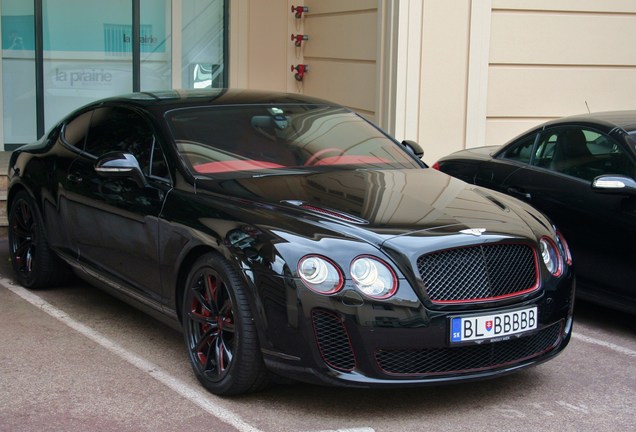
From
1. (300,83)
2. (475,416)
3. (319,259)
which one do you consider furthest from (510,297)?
(300,83)

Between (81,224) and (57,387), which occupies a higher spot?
(81,224)

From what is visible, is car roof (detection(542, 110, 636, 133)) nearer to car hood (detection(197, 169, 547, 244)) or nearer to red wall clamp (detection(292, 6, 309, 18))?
car hood (detection(197, 169, 547, 244))

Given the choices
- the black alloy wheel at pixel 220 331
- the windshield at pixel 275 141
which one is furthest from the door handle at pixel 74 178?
the black alloy wheel at pixel 220 331

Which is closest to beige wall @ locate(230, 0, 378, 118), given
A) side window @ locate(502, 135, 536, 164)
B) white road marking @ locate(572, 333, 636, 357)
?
side window @ locate(502, 135, 536, 164)

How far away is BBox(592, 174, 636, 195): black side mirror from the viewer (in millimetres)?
5965

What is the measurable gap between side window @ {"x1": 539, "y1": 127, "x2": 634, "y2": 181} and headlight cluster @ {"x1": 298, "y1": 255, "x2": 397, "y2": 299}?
2.51 metres

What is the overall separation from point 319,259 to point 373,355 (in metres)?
0.49

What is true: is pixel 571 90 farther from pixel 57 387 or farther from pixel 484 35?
pixel 57 387

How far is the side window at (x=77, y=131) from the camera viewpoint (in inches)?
262

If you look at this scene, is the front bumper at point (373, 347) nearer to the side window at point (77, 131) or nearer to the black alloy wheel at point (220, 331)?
the black alloy wheel at point (220, 331)

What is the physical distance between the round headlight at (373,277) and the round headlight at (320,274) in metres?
0.08

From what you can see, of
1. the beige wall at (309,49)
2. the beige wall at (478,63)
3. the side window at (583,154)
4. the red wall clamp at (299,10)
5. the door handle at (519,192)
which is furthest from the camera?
the red wall clamp at (299,10)

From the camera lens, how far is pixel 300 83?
42.6 feet

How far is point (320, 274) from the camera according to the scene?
4.42m
